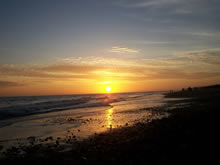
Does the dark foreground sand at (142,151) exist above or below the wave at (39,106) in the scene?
above

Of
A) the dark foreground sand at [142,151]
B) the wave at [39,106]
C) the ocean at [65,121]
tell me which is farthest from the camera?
the wave at [39,106]

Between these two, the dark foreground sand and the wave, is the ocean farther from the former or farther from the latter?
the dark foreground sand

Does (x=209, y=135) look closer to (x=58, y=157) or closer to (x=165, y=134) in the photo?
(x=165, y=134)

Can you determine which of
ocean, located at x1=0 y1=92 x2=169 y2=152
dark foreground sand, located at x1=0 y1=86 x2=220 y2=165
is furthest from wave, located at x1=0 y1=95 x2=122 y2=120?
dark foreground sand, located at x1=0 y1=86 x2=220 y2=165

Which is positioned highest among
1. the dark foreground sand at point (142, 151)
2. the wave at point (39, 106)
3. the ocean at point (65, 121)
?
the dark foreground sand at point (142, 151)

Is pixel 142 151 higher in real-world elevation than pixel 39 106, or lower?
higher

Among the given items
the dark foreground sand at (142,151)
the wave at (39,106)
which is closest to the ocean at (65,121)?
the wave at (39,106)

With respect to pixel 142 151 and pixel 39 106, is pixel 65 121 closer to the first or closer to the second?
pixel 142 151

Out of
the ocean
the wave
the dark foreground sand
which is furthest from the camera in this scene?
the wave

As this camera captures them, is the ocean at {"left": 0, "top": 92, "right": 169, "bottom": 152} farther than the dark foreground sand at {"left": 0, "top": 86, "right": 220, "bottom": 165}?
Yes

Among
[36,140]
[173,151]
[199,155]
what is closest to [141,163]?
[173,151]

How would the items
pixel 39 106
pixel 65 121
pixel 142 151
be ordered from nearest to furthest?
pixel 142 151 < pixel 65 121 < pixel 39 106

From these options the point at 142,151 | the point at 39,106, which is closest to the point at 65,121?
the point at 142,151

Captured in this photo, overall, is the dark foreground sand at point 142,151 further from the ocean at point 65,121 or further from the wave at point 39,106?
the wave at point 39,106
